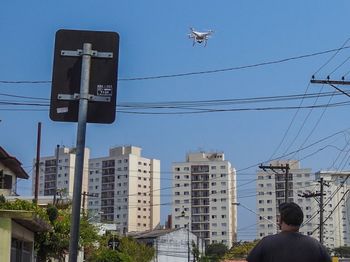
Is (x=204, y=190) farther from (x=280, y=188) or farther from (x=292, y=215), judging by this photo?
(x=292, y=215)

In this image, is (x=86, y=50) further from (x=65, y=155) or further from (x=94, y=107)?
(x=65, y=155)

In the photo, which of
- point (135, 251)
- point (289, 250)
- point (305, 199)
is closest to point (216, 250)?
point (305, 199)

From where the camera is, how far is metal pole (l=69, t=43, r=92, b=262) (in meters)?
4.56

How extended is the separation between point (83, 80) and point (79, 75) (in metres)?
0.12

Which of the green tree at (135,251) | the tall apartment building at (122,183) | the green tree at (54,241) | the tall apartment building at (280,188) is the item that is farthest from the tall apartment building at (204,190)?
the green tree at (54,241)

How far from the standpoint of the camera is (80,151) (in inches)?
186

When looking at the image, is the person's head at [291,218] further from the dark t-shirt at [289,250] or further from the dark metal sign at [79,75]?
the dark metal sign at [79,75]

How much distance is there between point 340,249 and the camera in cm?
8338

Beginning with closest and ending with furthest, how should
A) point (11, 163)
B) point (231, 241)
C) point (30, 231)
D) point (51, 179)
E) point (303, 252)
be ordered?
point (303, 252) → point (30, 231) → point (11, 163) → point (51, 179) → point (231, 241)

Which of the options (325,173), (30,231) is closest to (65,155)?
(325,173)

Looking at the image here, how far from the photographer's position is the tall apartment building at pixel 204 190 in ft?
283

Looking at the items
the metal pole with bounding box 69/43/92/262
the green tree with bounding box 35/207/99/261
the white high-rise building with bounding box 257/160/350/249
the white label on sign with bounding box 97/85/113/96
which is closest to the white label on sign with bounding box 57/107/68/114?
the metal pole with bounding box 69/43/92/262

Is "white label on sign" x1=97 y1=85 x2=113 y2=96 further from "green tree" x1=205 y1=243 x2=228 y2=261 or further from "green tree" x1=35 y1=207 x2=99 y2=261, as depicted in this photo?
"green tree" x1=205 y1=243 x2=228 y2=261

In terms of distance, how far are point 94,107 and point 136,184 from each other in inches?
3290
